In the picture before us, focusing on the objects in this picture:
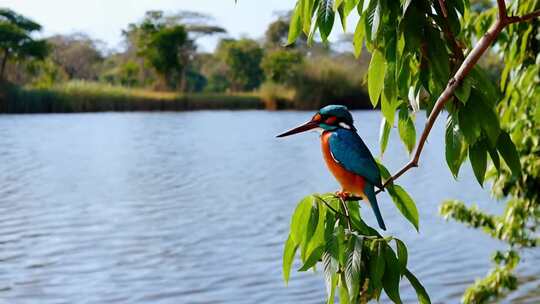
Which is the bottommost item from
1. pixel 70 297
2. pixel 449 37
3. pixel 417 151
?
pixel 70 297

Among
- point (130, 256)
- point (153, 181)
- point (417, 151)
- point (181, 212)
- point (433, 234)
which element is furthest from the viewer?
point (153, 181)

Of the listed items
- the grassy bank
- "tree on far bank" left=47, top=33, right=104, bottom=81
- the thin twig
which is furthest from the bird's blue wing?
"tree on far bank" left=47, top=33, right=104, bottom=81

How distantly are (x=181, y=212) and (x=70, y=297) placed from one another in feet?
11.4

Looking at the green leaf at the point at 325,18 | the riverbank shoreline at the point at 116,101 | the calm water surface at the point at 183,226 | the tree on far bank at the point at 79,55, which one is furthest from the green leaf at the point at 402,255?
the tree on far bank at the point at 79,55

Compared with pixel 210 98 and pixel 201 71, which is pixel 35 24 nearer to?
pixel 210 98

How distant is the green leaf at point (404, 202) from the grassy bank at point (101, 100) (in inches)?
1224

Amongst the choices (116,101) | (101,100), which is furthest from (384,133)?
(116,101)

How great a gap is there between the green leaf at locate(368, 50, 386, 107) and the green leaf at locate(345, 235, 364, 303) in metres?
0.23

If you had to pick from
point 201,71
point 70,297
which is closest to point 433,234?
point 70,297

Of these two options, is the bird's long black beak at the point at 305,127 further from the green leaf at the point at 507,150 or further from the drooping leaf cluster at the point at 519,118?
the drooping leaf cluster at the point at 519,118

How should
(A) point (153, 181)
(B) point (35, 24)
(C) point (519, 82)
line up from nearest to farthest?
(C) point (519, 82)
(A) point (153, 181)
(B) point (35, 24)

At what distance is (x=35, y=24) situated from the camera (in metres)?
41.5

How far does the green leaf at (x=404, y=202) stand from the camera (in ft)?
4.61

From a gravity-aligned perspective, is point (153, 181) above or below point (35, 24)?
below
